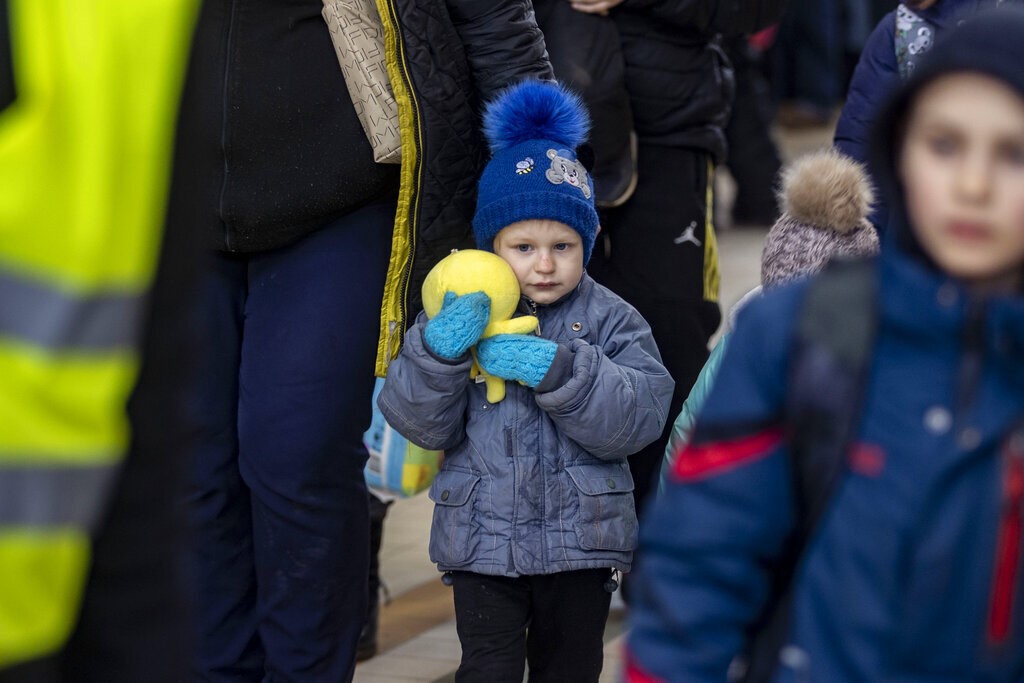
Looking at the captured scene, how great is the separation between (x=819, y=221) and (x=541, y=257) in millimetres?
577

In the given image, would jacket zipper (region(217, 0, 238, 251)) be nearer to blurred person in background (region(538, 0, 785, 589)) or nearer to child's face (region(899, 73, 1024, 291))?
blurred person in background (region(538, 0, 785, 589))

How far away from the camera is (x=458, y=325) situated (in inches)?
131

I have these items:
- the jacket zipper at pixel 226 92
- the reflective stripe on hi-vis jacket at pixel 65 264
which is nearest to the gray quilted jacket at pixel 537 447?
the jacket zipper at pixel 226 92

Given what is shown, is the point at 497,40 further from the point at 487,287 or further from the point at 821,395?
the point at 821,395

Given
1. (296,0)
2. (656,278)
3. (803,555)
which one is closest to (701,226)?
(656,278)

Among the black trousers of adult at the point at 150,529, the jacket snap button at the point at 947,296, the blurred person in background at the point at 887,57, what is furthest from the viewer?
the blurred person in background at the point at 887,57

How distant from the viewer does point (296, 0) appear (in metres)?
3.28

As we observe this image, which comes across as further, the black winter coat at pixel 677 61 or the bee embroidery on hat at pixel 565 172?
the black winter coat at pixel 677 61

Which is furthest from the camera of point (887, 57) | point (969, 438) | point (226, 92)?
point (887, 57)

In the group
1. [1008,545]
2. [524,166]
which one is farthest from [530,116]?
[1008,545]

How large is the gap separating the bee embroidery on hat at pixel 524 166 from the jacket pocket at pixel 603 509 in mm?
619

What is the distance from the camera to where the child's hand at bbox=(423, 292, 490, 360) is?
3326 millimetres

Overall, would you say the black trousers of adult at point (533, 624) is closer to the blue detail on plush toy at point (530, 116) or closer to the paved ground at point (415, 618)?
the paved ground at point (415, 618)

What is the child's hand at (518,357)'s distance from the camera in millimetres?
3354
